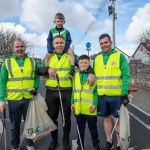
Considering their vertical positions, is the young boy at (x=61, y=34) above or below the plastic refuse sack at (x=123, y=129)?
above

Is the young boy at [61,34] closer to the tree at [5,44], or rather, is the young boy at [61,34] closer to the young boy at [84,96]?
the young boy at [84,96]

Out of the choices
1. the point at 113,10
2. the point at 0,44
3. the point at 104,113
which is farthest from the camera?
the point at 0,44

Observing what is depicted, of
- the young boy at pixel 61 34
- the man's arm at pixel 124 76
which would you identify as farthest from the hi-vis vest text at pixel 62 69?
the man's arm at pixel 124 76

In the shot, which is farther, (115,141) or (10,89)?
(115,141)

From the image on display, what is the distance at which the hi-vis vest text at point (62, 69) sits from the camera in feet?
19.0

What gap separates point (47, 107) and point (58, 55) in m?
1.01

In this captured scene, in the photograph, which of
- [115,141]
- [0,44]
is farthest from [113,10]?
[0,44]

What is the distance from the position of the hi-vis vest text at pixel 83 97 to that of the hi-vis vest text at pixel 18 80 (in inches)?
34.4

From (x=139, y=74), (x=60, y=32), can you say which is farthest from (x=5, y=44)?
(x=60, y=32)

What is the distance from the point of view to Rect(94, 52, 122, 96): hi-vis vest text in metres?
5.56

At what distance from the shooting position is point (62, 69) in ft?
19.1

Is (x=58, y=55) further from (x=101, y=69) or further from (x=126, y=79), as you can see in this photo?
(x=126, y=79)

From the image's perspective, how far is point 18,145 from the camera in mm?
5945

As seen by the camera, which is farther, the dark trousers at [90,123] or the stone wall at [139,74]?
the stone wall at [139,74]
